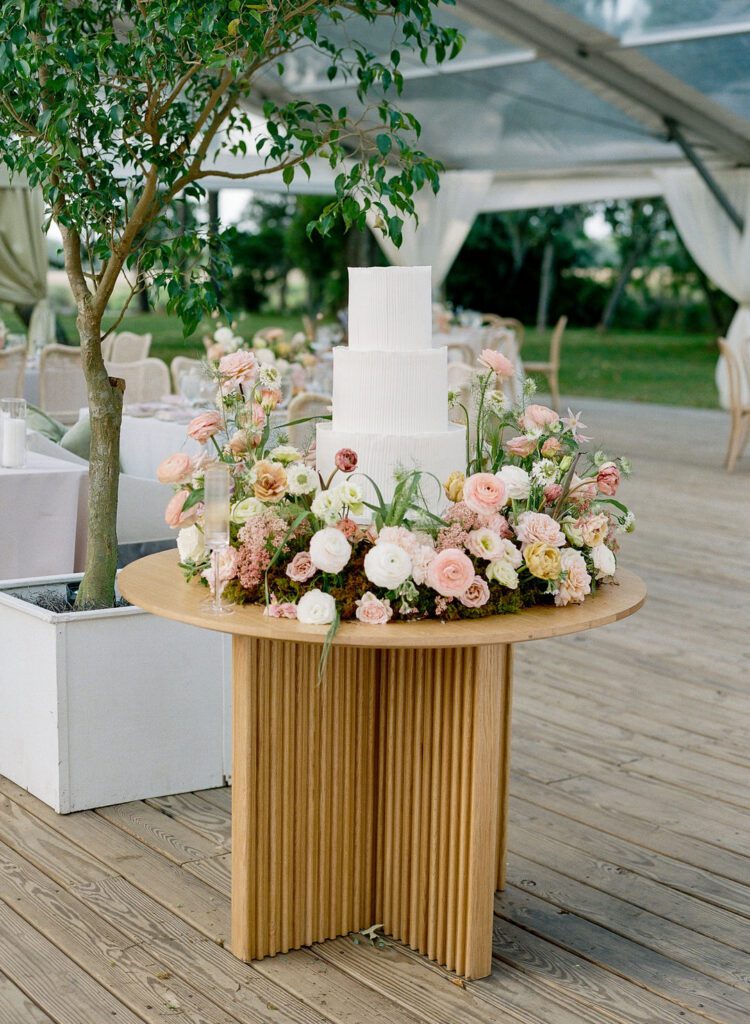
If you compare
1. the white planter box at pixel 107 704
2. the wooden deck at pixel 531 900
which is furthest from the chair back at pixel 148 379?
the white planter box at pixel 107 704

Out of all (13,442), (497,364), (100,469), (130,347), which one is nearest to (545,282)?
(130,347)

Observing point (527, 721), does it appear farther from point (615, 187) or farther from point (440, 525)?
point (615, 187)

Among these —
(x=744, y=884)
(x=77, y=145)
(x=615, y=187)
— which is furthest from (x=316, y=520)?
(x=615, y=187)

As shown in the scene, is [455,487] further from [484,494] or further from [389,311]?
[389,311]

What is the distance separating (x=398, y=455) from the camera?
8.19 ft

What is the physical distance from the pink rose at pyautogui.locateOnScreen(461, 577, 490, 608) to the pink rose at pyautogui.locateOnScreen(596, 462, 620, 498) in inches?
15.3

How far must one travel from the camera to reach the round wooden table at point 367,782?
2.42 metres

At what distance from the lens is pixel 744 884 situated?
294 centimetres

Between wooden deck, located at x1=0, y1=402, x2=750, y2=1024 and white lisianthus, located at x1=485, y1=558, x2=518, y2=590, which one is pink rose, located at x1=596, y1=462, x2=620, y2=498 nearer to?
white lisianthus, located at x1=485, y1=558, x2=518, y2=590

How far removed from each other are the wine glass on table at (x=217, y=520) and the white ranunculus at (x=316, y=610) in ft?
0.53

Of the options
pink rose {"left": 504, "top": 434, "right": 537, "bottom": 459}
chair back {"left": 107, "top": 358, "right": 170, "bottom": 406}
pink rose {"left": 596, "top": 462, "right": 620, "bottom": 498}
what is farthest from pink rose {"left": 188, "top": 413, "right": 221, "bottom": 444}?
chair back {"left": 107, "top": 358, "right": 170, "bottom": 406}

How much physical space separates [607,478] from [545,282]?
64.9 ft

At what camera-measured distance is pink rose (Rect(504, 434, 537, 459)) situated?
8.39 ft

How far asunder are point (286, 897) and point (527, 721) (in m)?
1.61
